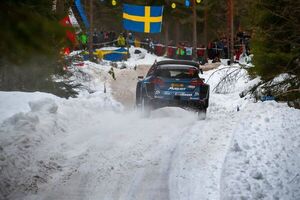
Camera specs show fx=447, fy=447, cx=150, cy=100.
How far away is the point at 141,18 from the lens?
28.9 meters

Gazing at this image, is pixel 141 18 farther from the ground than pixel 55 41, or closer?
farther from the ground

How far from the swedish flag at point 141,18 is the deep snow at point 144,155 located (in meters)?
17.3

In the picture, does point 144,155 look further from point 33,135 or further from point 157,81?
point 157,81

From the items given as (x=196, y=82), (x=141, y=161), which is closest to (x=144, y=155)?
(x=141, y=161)

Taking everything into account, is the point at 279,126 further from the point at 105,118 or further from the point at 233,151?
the point at 105,118

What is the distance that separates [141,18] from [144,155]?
21.6 metres

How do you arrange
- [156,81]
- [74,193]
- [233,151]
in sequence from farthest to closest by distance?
[156,81] → [233,151] → [74,193]

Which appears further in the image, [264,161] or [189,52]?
[189,52]

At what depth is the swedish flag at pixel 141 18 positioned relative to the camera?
28797mm

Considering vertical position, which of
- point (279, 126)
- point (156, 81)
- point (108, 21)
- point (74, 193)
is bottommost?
point (74, 193)

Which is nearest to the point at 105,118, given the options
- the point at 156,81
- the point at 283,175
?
the point at 156,81

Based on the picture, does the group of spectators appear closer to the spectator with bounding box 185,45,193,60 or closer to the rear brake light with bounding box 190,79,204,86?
the spectator with bounding box 185,45,193,60

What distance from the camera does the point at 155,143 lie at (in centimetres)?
930

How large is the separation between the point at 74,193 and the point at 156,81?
22.3 ft
